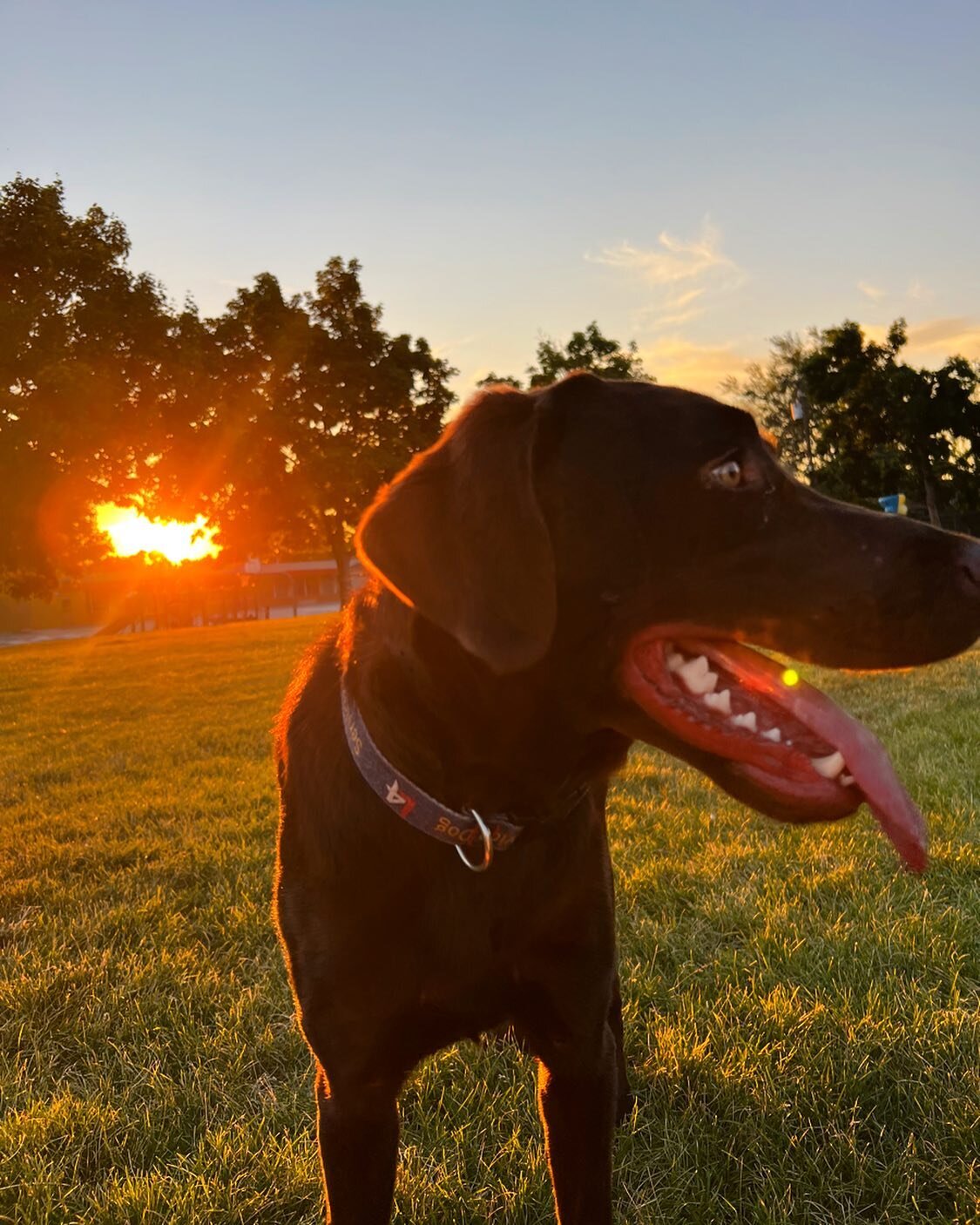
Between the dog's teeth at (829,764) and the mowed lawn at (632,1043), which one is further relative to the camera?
the mowed lawn at (632,1043)

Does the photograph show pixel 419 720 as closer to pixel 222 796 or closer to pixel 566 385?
pixel 566 385

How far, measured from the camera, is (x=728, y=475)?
5.60 ft

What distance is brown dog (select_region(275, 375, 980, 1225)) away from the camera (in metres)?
1.61

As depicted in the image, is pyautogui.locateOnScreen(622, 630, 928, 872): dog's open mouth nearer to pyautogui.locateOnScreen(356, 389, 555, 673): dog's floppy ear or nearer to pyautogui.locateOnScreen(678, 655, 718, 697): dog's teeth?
pyautogui.locateOnScreen(678, 655, 718, 697): dog's teeth

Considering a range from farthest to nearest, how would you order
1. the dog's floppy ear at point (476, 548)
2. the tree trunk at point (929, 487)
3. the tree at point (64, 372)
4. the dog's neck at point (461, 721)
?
the tree trunk at point (929, 487) → the tree at point (64, 372) → the dog's neck at point (461, 721) → the dog's floppy ear at point (476, 548)

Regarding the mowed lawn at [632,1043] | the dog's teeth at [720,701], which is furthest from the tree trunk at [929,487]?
the dog's teeth at [720,701]

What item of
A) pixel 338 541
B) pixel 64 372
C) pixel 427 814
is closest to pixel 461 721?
pixel 427 814

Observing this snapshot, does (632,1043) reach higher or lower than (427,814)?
lower

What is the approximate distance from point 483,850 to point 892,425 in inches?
1268

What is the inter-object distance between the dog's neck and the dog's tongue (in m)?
0.33

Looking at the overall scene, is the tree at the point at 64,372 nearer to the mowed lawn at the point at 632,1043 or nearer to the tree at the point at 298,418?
the tree at the point at 298,418

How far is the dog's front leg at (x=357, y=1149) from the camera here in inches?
67.2

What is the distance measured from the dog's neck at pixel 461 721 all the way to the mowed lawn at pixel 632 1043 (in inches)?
43.9

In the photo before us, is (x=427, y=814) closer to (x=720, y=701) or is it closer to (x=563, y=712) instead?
(x=563, y=712)
